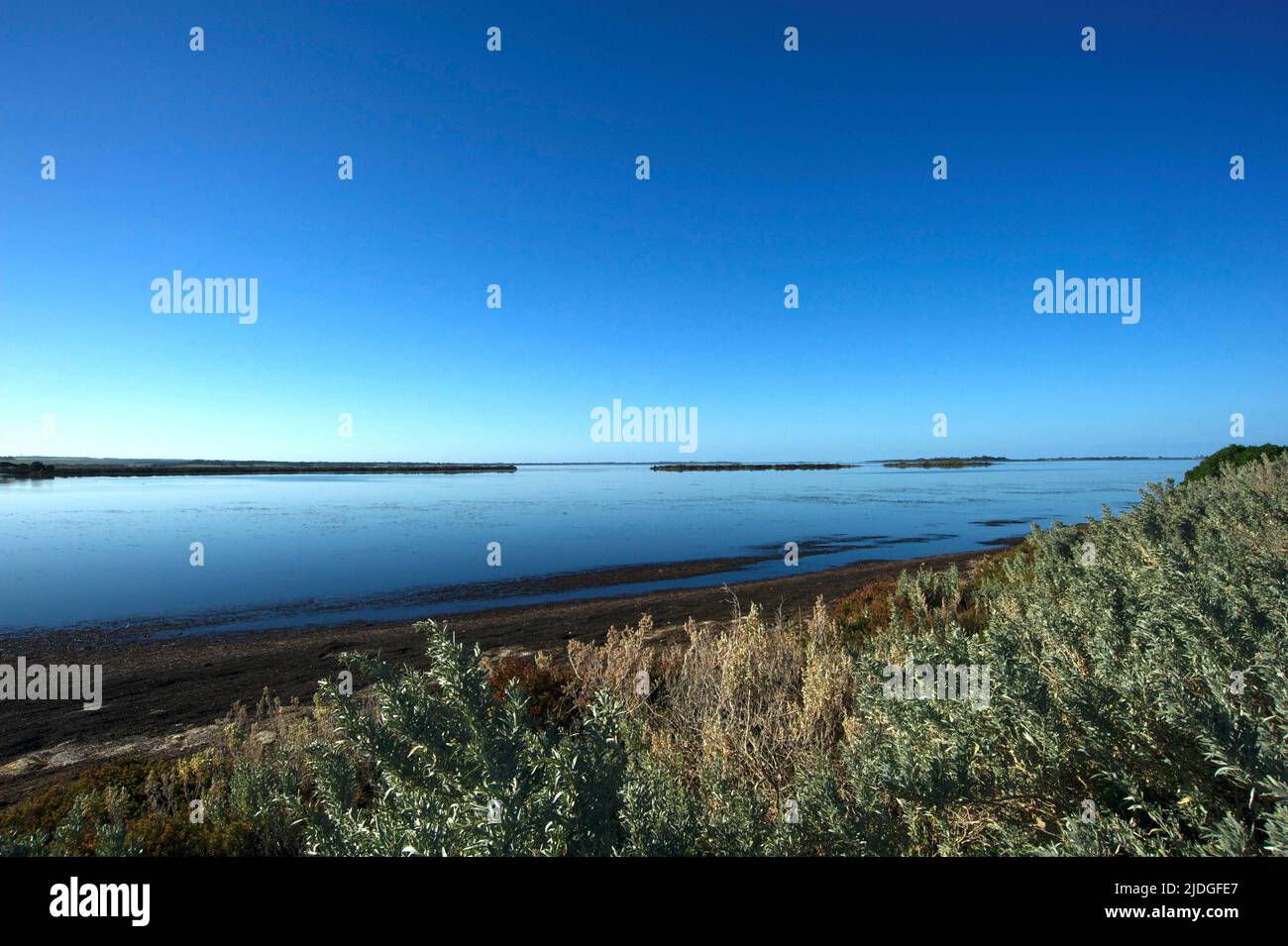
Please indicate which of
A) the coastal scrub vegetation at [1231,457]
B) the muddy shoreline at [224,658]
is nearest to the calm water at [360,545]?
the muddy shoreline at [224,658]

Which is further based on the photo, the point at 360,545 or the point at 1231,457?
the point at 360,545

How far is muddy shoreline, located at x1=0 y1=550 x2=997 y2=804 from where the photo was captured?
26.8 ft

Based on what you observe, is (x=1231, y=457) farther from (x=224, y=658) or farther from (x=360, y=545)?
(x=360, y=545)

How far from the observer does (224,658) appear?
40.2ft

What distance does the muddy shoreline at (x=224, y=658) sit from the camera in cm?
817

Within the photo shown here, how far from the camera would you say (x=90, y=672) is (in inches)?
445

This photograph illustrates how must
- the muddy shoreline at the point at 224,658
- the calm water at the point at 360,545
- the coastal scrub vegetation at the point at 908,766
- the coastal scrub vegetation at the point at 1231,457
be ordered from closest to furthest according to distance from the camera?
the coastal scrub vegetation at the point at 908,766, the muddy shoreline at the point at 224,658, the calm water at the point at 360,545, the coastal scrub vegetation at the point at 1231,457

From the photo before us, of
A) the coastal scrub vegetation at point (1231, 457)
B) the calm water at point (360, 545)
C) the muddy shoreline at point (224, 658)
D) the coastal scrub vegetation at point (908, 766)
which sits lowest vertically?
the muddy shoreline at point (224, 658)

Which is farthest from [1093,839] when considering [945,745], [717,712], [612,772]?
[717,712]

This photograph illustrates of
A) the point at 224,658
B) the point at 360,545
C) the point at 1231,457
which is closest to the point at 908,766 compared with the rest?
the point at 224,658

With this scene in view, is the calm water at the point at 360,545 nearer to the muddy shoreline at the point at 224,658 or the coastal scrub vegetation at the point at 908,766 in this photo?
the muddy shoreline at the point at 224,658
